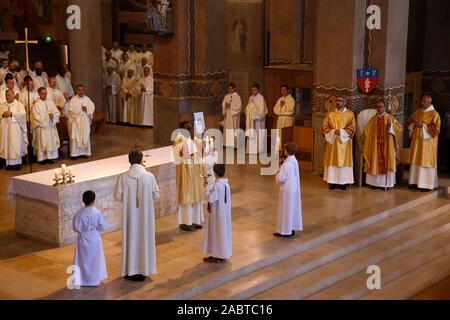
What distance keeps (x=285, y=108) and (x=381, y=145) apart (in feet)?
9.83

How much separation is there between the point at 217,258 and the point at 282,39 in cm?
1031

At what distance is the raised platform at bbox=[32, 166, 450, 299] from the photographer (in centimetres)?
1014

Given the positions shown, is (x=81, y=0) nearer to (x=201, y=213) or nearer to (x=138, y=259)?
(x=201, y=213)

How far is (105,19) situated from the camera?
85.2ft

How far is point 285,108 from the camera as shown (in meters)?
17.0

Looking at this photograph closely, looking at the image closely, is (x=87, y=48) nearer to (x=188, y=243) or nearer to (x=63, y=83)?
(x=63, y=83)

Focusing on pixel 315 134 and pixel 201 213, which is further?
pixel 315 134

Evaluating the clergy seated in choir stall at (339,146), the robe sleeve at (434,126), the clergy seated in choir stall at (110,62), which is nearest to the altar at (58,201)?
the clergy seated in choir stall at (339,146)

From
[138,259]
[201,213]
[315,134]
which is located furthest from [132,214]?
[315,134]

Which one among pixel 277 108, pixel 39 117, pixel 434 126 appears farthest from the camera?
pixel 277 108

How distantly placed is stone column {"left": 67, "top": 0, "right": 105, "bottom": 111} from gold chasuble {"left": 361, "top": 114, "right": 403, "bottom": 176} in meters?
7.95

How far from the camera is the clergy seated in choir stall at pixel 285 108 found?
55.5 ft

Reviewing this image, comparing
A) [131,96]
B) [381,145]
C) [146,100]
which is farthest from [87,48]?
[381,145]
